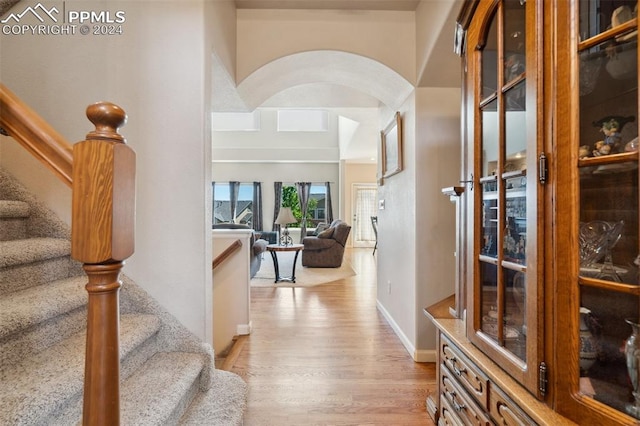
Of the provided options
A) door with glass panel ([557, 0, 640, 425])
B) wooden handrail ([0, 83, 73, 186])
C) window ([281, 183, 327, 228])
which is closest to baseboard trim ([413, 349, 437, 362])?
door with glass panel ([557, 0, 640, 425])

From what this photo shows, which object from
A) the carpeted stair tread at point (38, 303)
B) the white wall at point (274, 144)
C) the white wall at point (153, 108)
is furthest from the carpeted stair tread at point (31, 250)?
the white wall at point (274, 144)

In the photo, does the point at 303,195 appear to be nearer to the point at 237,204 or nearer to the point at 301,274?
the point at 237,204

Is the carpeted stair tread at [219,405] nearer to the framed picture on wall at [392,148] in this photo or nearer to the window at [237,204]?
the framed picture on wall at [392,148]

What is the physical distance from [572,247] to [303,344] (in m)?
2.38

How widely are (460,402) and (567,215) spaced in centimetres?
105

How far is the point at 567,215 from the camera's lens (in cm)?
89

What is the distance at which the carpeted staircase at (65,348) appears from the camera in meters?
1.04

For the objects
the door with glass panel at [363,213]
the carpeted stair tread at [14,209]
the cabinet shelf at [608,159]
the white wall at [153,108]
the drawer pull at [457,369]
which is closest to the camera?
the cabinet shelf at [608,159]

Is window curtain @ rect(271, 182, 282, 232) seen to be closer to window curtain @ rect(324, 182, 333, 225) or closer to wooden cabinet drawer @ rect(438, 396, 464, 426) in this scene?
window curtain @ rect(324, 182, 333, 225)

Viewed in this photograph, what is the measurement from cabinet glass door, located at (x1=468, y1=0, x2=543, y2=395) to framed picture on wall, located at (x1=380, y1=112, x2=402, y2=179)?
1.55m

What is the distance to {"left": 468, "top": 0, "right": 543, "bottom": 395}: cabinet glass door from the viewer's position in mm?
985

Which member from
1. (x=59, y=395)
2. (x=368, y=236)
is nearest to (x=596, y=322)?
(x=59, y=395)

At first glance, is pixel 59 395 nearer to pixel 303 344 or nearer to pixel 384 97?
pixel 303 344

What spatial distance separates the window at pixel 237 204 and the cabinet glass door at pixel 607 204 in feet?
33.0
